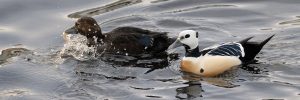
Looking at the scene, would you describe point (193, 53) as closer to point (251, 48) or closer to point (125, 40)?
point (251, 48)

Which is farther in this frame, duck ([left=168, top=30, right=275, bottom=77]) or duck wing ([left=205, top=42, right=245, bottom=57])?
duck wing ([left=205, top=42, right=245, bottom=57])

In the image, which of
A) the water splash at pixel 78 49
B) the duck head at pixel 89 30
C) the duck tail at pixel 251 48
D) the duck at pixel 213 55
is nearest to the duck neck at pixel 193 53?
the duck at pixel 213 55

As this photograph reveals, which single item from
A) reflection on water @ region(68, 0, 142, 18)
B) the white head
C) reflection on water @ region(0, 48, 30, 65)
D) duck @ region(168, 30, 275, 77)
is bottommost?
duck @ region(168, 30, 275, 77)

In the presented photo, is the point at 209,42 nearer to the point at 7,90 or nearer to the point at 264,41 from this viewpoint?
the point at 264,41

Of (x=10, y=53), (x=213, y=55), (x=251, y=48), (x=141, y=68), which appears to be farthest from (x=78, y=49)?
(x=251, y=48)

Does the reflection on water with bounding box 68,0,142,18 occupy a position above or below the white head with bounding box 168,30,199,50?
above

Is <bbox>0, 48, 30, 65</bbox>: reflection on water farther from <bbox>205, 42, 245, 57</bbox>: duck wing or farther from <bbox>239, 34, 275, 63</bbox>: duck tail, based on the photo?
<bbox>239, 34, 275, 63</bbox>: duck tail

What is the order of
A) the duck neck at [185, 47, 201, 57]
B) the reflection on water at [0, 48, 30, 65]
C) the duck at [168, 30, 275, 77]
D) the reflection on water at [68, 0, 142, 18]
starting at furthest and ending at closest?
the reflection on water at [68, 0, 142, 18], the reflection on water at [0, 48, 30, 65], the duck neck at [185, 47, 201, 57], the duck at [168, 30, 275, 77]

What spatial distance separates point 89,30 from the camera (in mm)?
13562

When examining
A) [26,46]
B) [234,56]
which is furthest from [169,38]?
[26,46]

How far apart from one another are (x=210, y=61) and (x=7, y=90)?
304 cm

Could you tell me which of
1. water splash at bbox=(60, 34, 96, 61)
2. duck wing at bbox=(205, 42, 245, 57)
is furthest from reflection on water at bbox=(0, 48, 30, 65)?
duck wing at bbox=(205, 42, 245, 57)

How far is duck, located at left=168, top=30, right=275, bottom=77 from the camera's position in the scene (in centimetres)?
1206

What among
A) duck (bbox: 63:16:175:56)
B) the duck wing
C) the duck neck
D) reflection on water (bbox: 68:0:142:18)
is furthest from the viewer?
reflection on water (bbox: 68:0:142:18)
